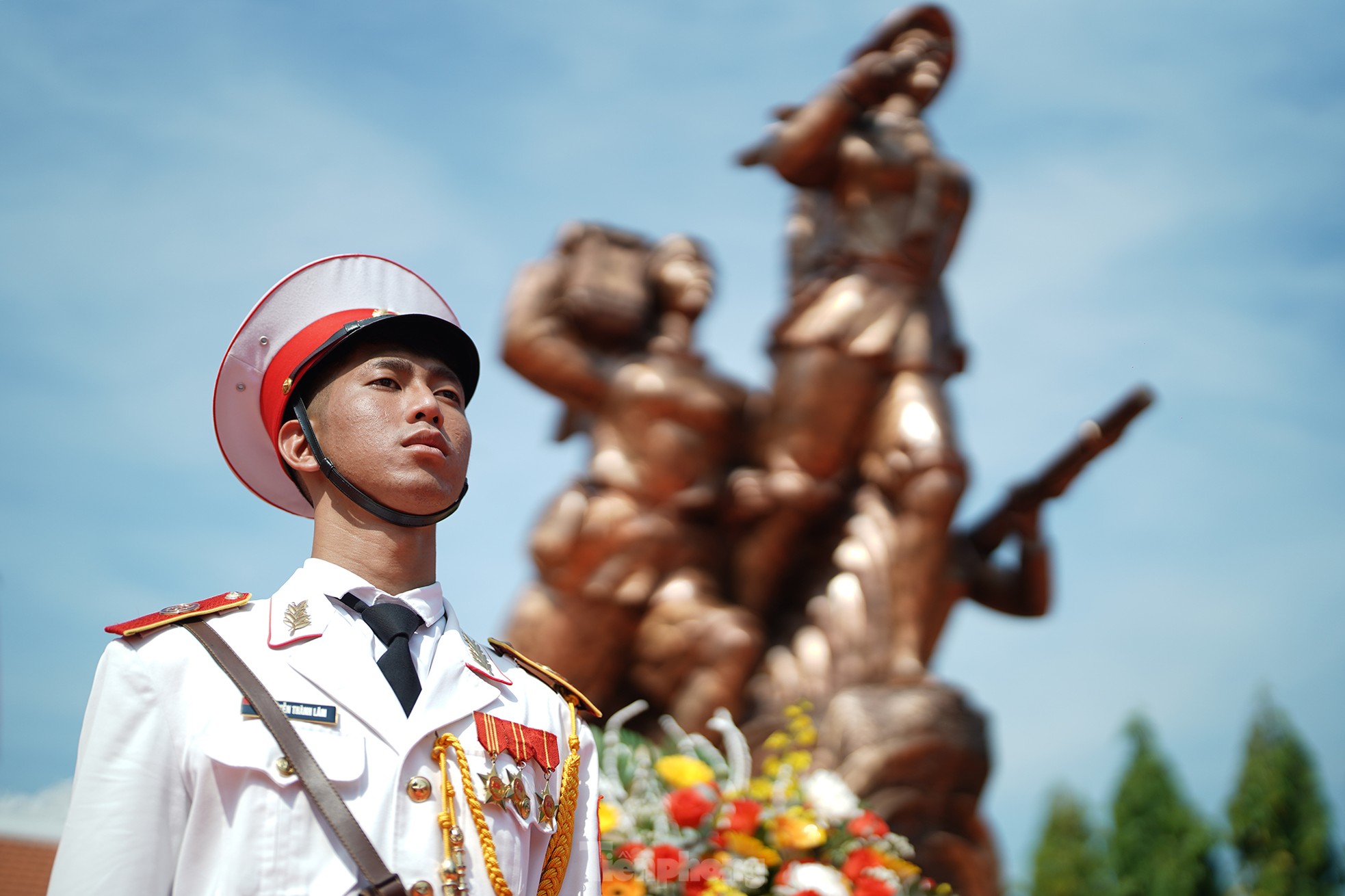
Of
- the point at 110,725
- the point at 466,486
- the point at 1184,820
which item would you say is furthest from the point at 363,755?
the point at 1184,820

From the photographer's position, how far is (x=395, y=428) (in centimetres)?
186

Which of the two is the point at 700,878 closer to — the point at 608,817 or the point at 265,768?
the point at 608,817

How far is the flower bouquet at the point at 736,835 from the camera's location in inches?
123

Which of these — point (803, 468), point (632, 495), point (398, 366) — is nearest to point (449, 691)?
point (398, 366)

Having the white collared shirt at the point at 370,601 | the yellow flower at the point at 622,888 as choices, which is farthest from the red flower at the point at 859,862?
the white collared shirt at the point at 370,601

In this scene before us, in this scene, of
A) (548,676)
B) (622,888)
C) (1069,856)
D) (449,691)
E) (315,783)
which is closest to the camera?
(315,783)

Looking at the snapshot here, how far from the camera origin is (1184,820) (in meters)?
19.1

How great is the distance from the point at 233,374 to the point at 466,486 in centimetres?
40

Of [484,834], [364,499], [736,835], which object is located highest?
[364,499]

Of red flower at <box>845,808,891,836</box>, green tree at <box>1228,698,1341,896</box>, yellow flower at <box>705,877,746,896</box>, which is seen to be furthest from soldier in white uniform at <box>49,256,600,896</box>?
green tree at <box>1228,698,1341,896</box>

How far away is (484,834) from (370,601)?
14.1 inches

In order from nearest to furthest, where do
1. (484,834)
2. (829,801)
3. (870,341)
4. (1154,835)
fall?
(484,834), (829,801), (870,341), (1154,835)

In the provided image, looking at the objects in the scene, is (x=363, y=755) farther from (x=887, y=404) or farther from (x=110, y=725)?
(x=887, y=404)

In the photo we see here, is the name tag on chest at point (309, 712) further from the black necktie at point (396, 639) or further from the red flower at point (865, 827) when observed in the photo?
the red flower at point (865, 827)
